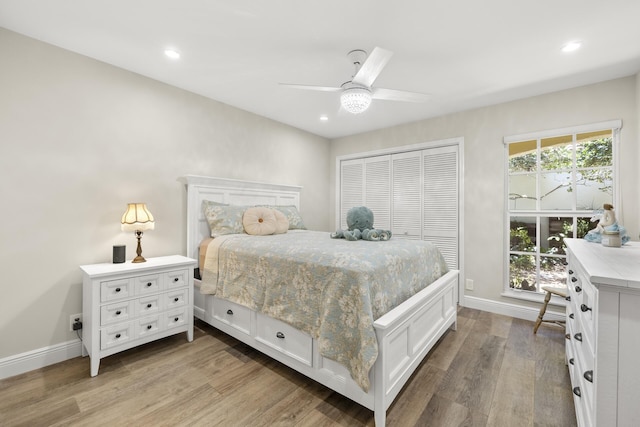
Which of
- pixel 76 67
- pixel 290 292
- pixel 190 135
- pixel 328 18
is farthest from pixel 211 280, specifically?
pixel 328 18

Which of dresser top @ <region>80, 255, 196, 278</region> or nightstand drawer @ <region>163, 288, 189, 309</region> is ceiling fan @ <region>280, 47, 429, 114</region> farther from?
nightstand drawer @ <region>163, 288, 189, 309</region>

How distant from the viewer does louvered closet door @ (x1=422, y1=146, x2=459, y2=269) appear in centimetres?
359

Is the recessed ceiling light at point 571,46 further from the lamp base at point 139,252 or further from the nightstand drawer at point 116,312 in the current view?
the nightstand drawer at point 116,312

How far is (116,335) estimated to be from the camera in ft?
6.93

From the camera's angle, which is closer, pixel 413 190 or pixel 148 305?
pixel 148 305

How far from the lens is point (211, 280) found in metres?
2.59

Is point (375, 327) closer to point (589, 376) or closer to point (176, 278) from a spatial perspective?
point (589, 376)

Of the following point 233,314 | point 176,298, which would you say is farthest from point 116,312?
point 233,314

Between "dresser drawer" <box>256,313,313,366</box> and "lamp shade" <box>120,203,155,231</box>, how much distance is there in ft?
4.25

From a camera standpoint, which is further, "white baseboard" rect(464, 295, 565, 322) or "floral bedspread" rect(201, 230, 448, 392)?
"white baseboard" rect(464, 295, 565, 322)

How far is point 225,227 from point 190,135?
3.66ft

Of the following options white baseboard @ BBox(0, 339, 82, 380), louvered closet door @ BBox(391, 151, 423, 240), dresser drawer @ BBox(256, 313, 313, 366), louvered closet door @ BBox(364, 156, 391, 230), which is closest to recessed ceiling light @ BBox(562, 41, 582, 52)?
louvered closet door @ BBox(391, 151, 423, 240)

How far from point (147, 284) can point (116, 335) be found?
0.41 m

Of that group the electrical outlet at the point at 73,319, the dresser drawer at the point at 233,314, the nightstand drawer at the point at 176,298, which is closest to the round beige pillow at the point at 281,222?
the dresser drawer at the point at 233,314
